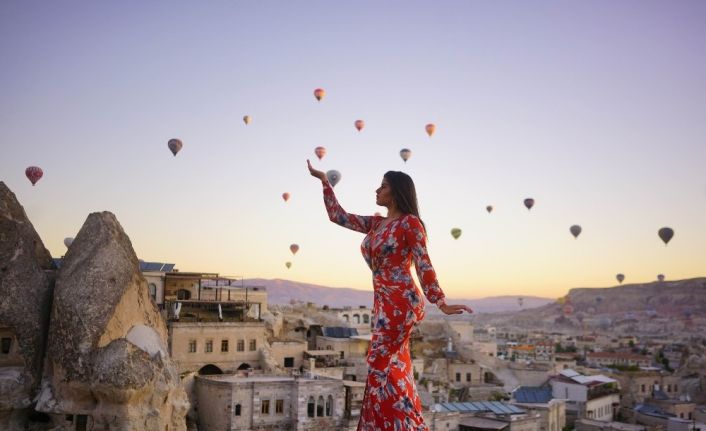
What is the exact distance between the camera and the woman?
6.75m

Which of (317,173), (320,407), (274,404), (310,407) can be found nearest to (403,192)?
(317,173)

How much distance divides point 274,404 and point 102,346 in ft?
46.9

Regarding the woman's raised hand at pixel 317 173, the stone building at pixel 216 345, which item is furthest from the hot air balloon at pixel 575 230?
the woman's raised hand at pixel 317 173

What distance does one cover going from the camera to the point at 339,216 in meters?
7.63

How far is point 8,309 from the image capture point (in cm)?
2323

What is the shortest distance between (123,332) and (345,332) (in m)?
33.3

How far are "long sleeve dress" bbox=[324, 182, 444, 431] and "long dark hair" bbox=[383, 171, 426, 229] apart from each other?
7.9 inches

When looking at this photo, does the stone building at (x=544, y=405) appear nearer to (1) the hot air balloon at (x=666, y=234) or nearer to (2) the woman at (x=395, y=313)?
(1) the hot air balloon at (x=666, y=234)

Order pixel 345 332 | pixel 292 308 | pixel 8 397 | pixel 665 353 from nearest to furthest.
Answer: pixel 8 397 < pixel 345 332 < pixel 292 308 < pixel 665 353

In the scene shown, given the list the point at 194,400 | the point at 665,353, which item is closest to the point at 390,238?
the point at 194,400

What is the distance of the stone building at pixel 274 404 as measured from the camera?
1368 inches

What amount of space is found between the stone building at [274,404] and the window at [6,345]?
13476mm

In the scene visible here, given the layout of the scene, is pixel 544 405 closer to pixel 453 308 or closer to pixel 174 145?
pixel 174 145

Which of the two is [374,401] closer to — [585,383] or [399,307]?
[399,307]
